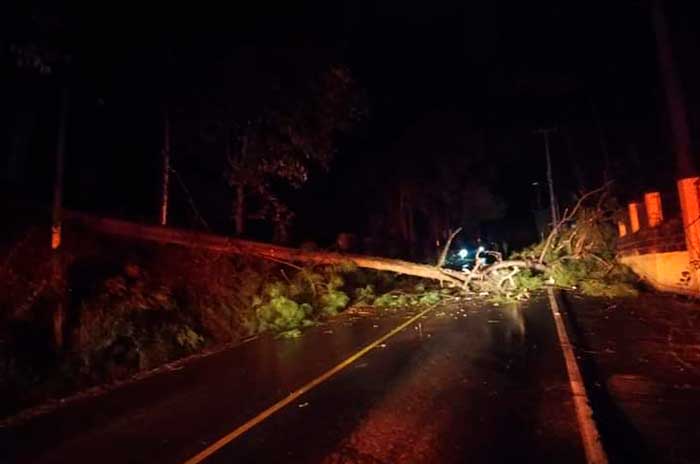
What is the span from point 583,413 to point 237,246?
32.5 feet

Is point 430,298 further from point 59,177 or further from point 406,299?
point 59,177

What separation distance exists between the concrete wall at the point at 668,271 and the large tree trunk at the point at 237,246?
5.26m

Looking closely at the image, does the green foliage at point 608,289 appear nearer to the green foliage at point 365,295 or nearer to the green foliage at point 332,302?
the green foliage at point 365,295

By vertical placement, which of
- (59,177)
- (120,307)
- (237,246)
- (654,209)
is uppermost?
(59,177)

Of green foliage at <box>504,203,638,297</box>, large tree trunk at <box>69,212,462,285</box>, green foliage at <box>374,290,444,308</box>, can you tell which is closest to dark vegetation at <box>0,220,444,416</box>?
large tree trunk at <box>69,212,462,285</box>

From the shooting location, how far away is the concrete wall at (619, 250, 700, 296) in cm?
1345

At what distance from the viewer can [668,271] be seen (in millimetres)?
14781

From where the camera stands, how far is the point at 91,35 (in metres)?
8.91

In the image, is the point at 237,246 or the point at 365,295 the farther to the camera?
the point at 365,295

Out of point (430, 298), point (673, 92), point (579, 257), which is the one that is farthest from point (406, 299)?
point (673, 92)

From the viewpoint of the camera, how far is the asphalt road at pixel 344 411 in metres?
5.03

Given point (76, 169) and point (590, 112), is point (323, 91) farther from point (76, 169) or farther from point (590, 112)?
point (590, 112)

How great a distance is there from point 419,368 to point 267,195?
350 inches

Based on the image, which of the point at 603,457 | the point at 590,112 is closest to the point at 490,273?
the point at 603,457
